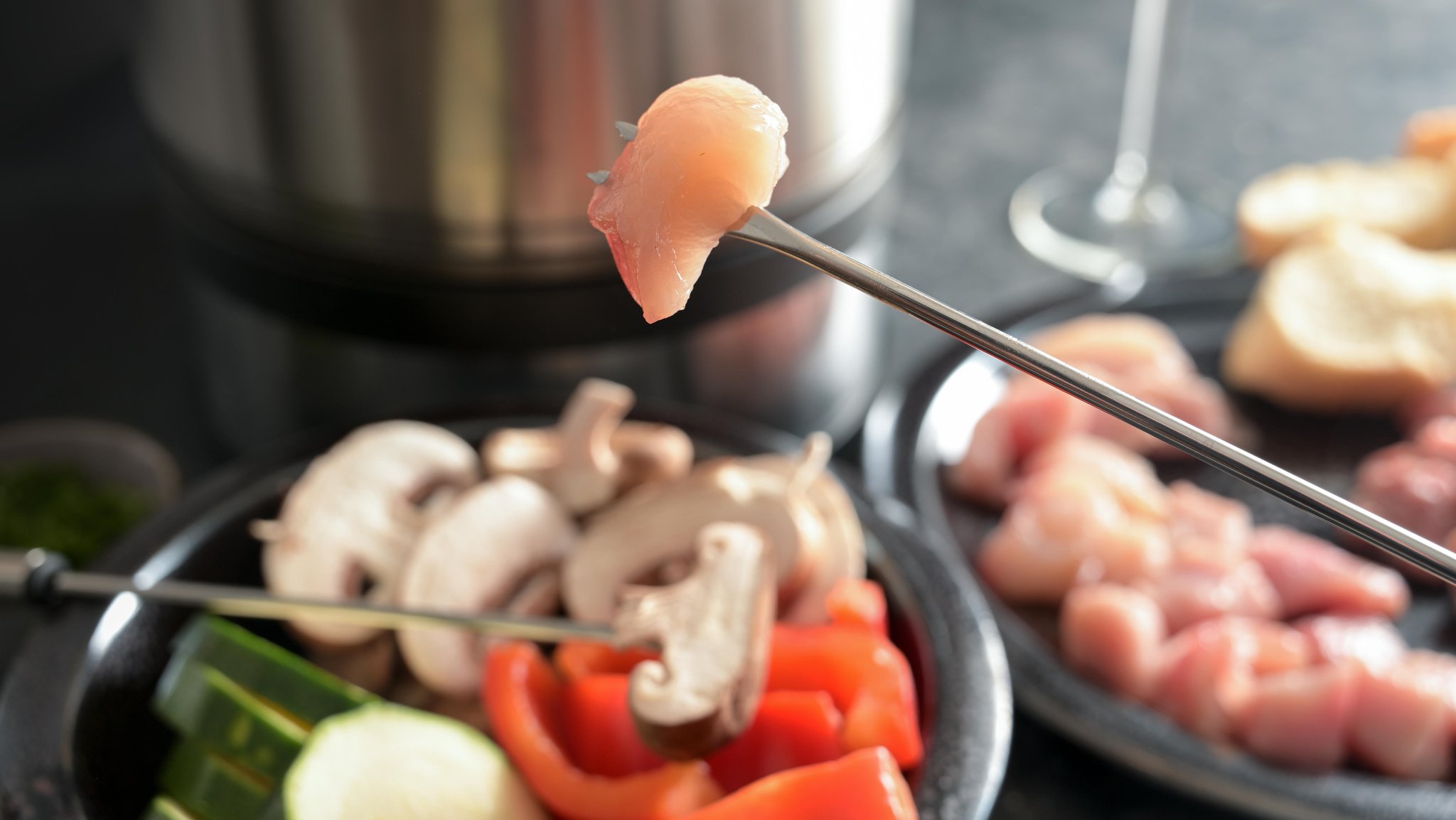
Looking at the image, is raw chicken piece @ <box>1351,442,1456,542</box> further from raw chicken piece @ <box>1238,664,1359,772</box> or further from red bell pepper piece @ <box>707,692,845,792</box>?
red bell pepper piece @ <box>707,692,845,792</box>

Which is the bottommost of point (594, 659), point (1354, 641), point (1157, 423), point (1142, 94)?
point (1354, 641)

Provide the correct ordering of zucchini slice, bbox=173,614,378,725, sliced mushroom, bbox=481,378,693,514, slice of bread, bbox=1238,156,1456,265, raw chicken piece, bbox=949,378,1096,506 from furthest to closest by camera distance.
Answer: slice of bread, bbox=1238,156,1456,265 → raw chicken piece, bbox=949,378,1096,506 → sliced mushroom, bbox=481,378,693,514 → zucchini slice, bbox=173,614,378,725

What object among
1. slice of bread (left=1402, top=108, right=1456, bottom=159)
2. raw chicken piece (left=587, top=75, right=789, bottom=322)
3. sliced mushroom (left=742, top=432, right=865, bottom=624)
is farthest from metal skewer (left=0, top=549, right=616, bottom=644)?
slice of bread (left=1402, top=108, right=1456, bottom=159)

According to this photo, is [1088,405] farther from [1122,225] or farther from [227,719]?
[227,719]

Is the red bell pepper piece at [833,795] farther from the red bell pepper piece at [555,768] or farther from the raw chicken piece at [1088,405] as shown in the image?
the raw chicken piece at [1088,405]

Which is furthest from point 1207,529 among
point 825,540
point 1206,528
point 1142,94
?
point 1142,94

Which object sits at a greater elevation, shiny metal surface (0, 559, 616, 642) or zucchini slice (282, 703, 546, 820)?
shiny metal surface (0, 559, 616, 642)

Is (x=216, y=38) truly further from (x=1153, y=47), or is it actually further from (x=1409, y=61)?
(x=1409, y=61)
